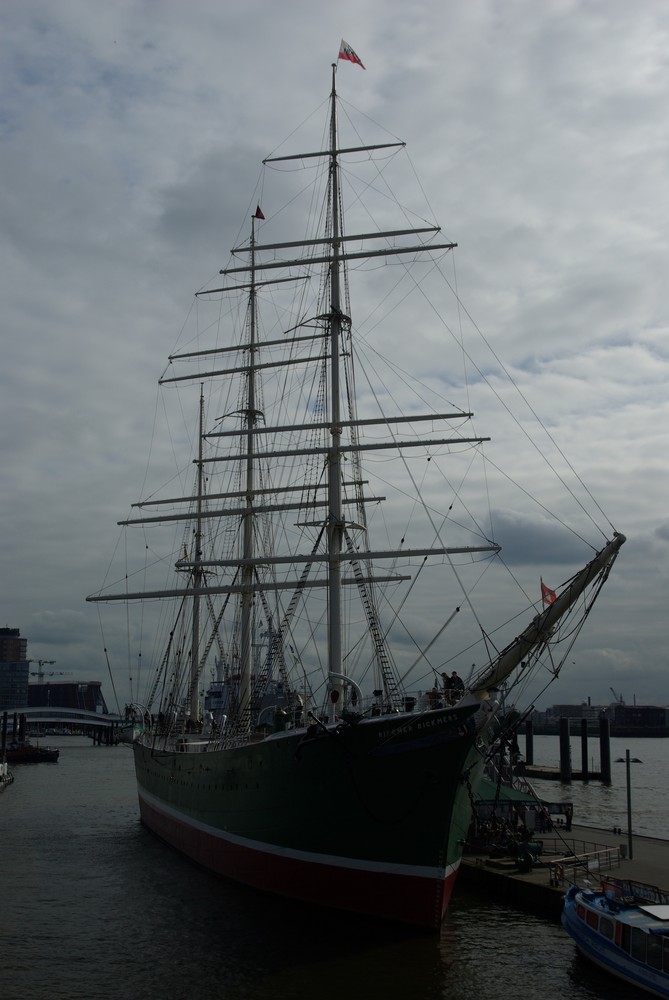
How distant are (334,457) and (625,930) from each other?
1677cm

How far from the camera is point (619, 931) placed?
1753 centimetres

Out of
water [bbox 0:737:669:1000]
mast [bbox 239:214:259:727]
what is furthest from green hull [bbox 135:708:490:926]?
mast [bbox 239:214:259:727]

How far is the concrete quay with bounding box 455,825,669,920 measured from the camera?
22.7 metres

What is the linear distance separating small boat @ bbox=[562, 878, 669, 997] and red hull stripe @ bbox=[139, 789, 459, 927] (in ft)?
9.62

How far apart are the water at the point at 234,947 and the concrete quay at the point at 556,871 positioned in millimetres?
504

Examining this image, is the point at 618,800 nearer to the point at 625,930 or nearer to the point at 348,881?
the point at 348,881

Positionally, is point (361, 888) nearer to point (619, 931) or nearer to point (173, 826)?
point (619, 931)

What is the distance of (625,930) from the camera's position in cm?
1744

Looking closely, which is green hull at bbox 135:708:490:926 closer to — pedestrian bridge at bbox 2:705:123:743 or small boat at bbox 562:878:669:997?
small boat at bbox 562:878:669:997

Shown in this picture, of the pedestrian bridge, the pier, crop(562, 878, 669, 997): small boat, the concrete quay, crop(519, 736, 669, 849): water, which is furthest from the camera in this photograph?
the pedestrian bridge

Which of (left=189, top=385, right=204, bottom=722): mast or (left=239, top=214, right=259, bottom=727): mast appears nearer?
(left=239, top=214, right=259, bottom=727): mast

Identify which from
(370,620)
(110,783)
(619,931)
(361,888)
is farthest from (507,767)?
(110,783)

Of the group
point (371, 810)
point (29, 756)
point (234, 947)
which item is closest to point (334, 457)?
point (371, 810)

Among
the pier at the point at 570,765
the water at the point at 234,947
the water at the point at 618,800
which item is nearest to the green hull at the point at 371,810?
the water at the point at 234,947
